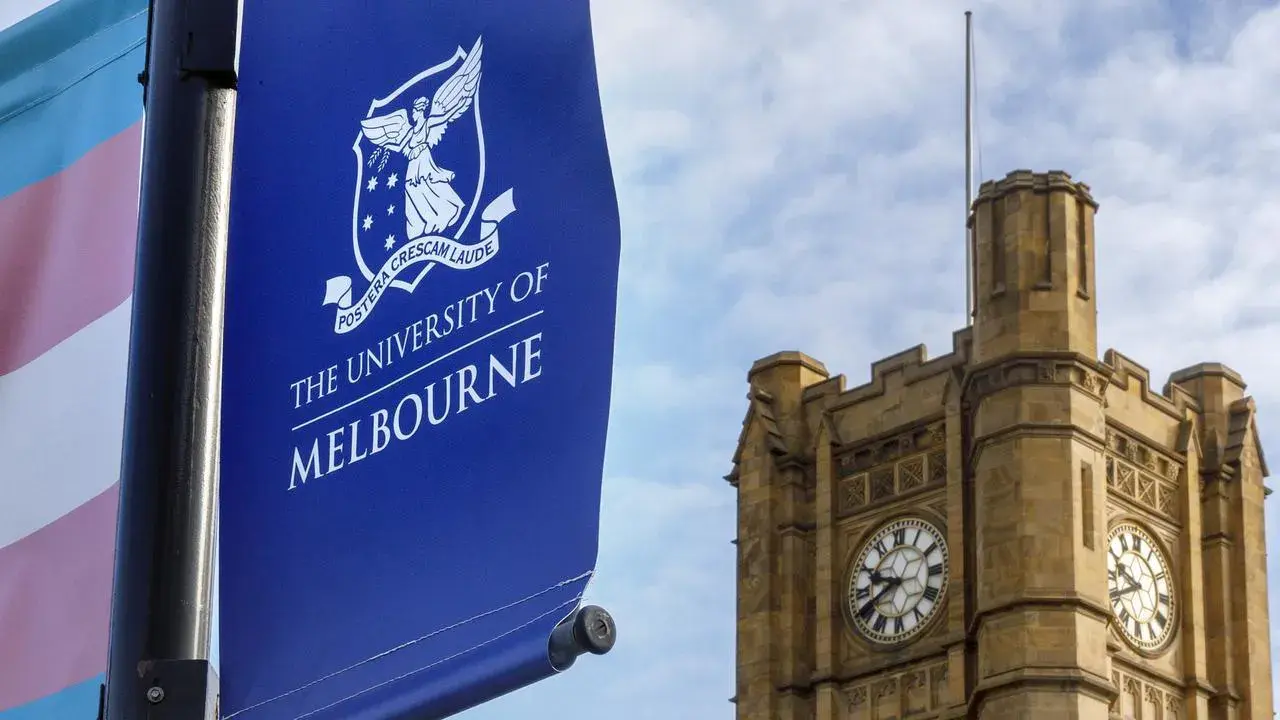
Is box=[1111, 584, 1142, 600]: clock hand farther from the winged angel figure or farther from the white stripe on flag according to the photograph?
the winged angel figure

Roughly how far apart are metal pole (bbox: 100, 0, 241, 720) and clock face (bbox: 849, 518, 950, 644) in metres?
46.6

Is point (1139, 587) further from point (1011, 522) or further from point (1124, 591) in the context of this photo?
point (1011, 522)

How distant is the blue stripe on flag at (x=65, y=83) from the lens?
695 cm

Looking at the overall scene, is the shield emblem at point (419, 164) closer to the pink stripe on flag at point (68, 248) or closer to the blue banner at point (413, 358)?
the blue banner at point (413, 358)

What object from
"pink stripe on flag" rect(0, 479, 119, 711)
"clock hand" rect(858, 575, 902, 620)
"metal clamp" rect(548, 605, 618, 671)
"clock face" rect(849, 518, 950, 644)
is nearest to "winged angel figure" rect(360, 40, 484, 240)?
"metal clamp" rect(548, 605, 618, 671)

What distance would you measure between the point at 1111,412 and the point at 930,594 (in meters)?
4.99

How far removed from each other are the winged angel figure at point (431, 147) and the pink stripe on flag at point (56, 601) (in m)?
1.81

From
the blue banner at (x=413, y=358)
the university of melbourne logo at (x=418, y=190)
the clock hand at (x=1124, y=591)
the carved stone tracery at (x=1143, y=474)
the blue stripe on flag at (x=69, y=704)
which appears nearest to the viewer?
the blue banner at (x=413, y=358)

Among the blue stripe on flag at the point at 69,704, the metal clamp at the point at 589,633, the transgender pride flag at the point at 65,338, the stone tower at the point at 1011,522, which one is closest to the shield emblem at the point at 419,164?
the metal clamp at the point at 589,633

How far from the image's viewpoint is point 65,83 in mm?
7211

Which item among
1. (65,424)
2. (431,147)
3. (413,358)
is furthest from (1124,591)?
(413,358)

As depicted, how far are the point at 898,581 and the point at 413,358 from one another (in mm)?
48003

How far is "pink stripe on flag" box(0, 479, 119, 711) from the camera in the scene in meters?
6.77

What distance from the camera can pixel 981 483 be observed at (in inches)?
1970
